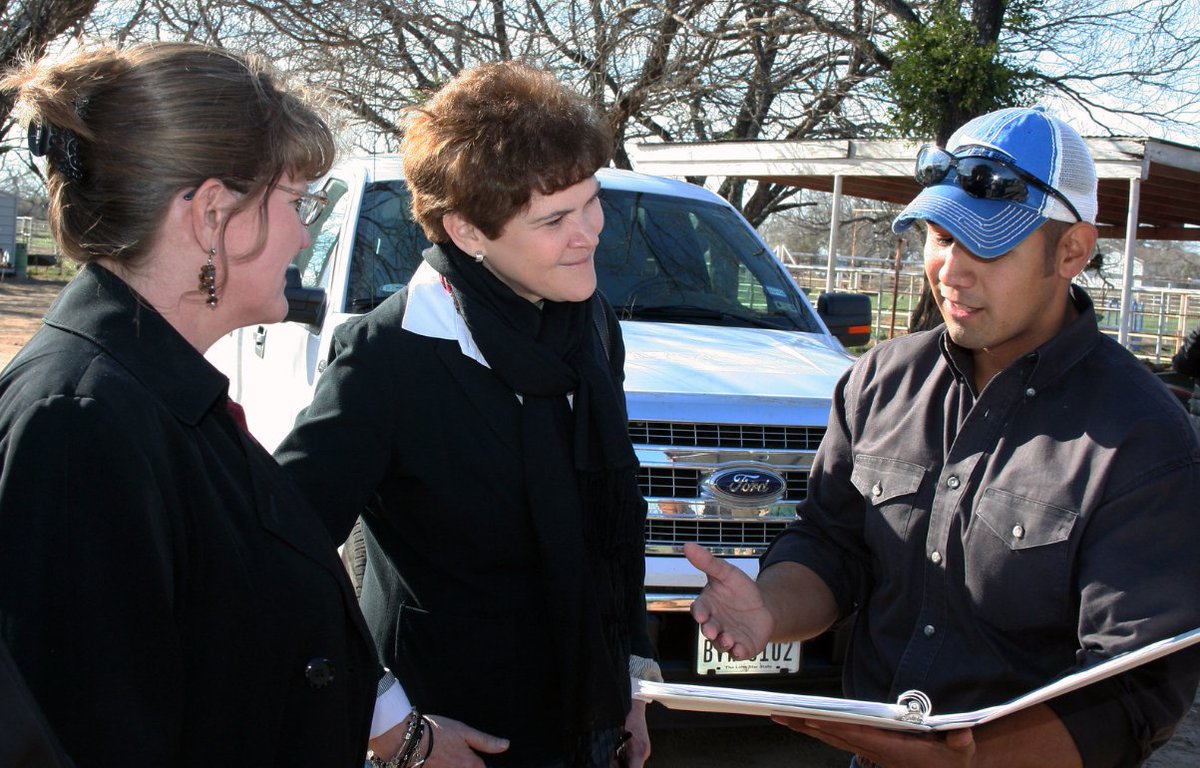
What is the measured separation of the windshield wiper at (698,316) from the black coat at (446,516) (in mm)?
2454

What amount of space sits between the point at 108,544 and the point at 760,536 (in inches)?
113

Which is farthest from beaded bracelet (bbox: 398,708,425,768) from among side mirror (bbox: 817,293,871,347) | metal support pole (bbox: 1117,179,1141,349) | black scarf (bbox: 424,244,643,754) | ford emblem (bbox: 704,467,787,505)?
metal support pole (bbox: 1117,179,1141,349)

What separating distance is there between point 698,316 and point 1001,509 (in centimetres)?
297

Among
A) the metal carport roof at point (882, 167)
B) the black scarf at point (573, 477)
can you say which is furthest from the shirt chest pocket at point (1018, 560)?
the metal carport roof at point (882, 167)

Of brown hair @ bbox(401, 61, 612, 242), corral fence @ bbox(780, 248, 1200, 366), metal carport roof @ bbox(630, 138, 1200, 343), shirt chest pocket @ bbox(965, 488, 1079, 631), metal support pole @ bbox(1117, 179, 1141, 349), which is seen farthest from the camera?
corral fence @ bbox(780, 248, 1200, 366)

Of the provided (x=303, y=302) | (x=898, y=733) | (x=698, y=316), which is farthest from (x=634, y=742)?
(x=698, y=316)

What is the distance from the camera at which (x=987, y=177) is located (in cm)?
213

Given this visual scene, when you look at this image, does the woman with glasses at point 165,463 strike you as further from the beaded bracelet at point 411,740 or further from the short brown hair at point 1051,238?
the short brown hair at point 1051,238

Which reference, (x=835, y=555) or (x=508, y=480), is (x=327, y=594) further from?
(x=835, y=555)

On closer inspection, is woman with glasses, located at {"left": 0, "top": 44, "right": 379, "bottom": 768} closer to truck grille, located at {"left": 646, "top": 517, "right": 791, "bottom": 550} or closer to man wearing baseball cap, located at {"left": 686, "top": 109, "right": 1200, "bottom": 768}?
man wearing baseball cap, located at {"left": 686, "top": 109, "right": 1200, "bottom": 768}

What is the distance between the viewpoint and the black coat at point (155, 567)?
1347mm

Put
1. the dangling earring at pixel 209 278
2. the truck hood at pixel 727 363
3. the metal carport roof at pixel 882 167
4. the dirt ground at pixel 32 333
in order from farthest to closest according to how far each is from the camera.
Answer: the metal carport roof at pixel 882 167 → the dirt ground at pixel 32 333 → the truck hood at pixel 727 363 → the dangling earring at pixel 209 278

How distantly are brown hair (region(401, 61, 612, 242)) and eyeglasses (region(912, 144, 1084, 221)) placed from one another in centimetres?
72

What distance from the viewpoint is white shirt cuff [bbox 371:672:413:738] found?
7.32 feet
